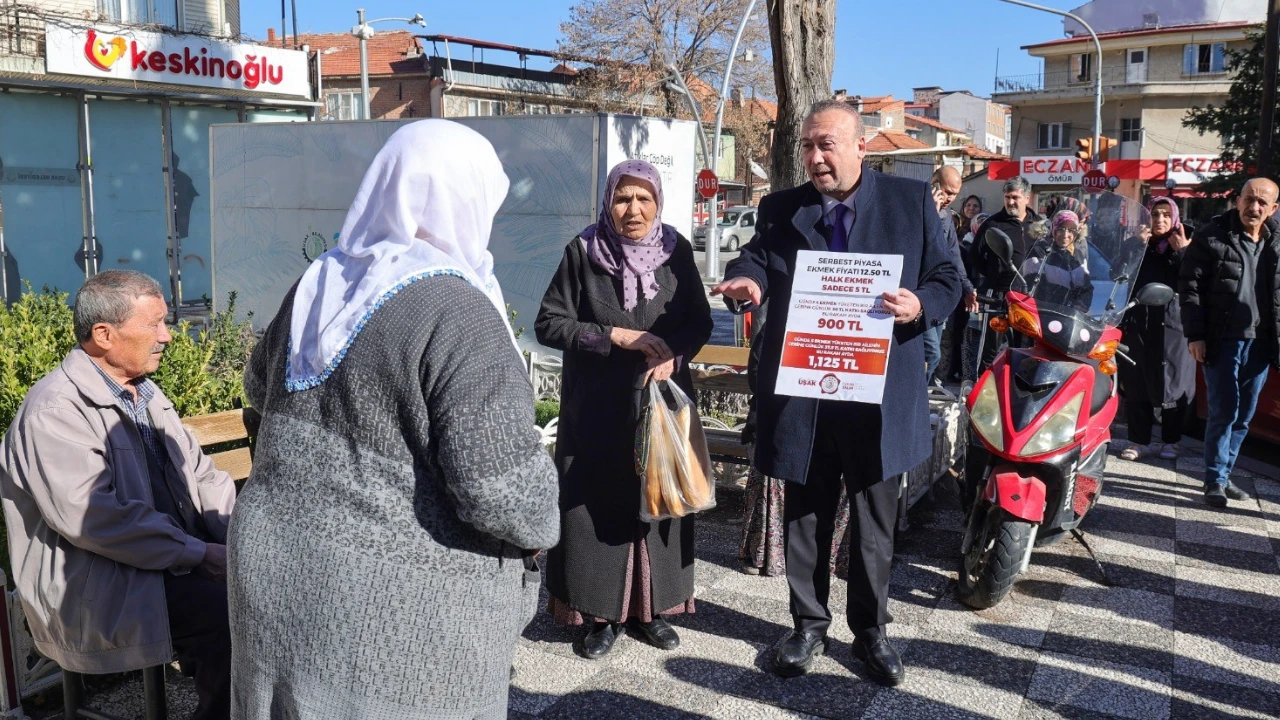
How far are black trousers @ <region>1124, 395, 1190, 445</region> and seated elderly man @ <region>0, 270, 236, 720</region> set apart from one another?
6492mm

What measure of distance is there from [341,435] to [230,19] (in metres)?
20.6

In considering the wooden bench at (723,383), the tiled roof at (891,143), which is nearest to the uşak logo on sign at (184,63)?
the wooden bench at (723,383)

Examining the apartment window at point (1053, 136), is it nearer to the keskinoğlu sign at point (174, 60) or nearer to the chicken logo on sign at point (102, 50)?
the keskinoğlu sign at point (174, 60)

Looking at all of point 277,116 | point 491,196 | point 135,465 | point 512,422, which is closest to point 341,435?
point 512,422

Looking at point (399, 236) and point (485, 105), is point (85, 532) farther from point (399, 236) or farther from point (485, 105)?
point (485, 105)

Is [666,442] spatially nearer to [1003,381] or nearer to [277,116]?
[1003,381]

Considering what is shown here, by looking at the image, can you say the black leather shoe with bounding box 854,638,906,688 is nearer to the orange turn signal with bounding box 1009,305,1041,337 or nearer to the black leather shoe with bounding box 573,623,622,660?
the black leather shoe with bounding box 573,623,622,660

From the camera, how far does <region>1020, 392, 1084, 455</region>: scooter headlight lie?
459cm

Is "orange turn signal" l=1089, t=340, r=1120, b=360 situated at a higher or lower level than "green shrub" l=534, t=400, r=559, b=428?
higher

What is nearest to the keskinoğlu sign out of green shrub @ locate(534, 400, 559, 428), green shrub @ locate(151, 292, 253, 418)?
green shrub @ locate(534, 400, 559, 428)

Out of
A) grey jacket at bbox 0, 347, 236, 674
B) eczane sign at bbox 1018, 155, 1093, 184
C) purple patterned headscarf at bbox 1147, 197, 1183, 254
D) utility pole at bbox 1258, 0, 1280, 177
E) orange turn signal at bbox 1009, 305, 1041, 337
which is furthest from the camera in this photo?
eczane sign at bbox 1018, 155, 1093, 184

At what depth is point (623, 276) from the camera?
4148 mm

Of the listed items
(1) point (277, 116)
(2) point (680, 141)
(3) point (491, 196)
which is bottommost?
(3) point (491, 196)

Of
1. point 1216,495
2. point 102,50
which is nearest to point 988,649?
point 1216,495
